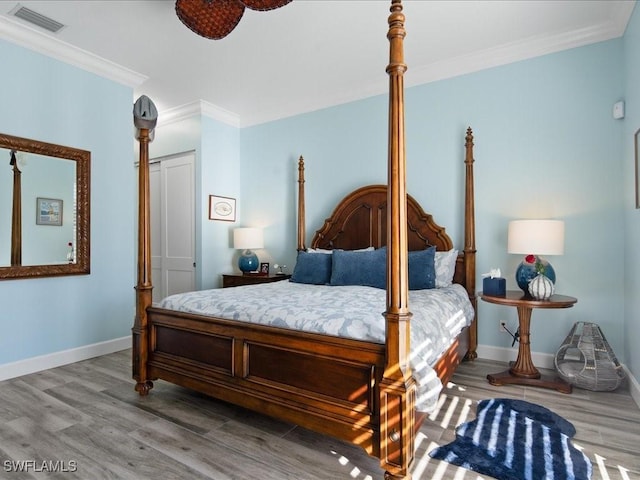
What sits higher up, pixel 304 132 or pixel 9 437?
pixel 304 132

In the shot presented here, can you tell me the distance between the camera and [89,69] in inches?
138

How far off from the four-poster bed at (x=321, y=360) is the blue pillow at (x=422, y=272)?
1.65ft

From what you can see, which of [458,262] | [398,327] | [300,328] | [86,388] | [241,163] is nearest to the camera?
[398,327]

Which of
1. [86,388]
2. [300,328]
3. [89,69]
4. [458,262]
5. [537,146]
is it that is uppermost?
[89,69]

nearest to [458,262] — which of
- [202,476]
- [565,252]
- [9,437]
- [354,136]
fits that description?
[565,252]

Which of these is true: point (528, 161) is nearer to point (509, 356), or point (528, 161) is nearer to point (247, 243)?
point (509, 356)

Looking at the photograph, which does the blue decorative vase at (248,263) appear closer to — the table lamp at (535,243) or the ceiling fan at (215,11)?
the ceiling fan at (215,11)

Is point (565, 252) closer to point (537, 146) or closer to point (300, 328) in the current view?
point (537, 146)

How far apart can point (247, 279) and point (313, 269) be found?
113 cm

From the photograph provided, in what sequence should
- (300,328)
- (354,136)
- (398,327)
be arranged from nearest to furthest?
(398,327) → (300,328) → (354,136)

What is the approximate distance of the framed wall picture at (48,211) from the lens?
10.4 feet

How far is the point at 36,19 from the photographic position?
288 centimetres

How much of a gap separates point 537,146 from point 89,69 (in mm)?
4246

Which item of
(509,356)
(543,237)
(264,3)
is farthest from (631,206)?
(264,3)
